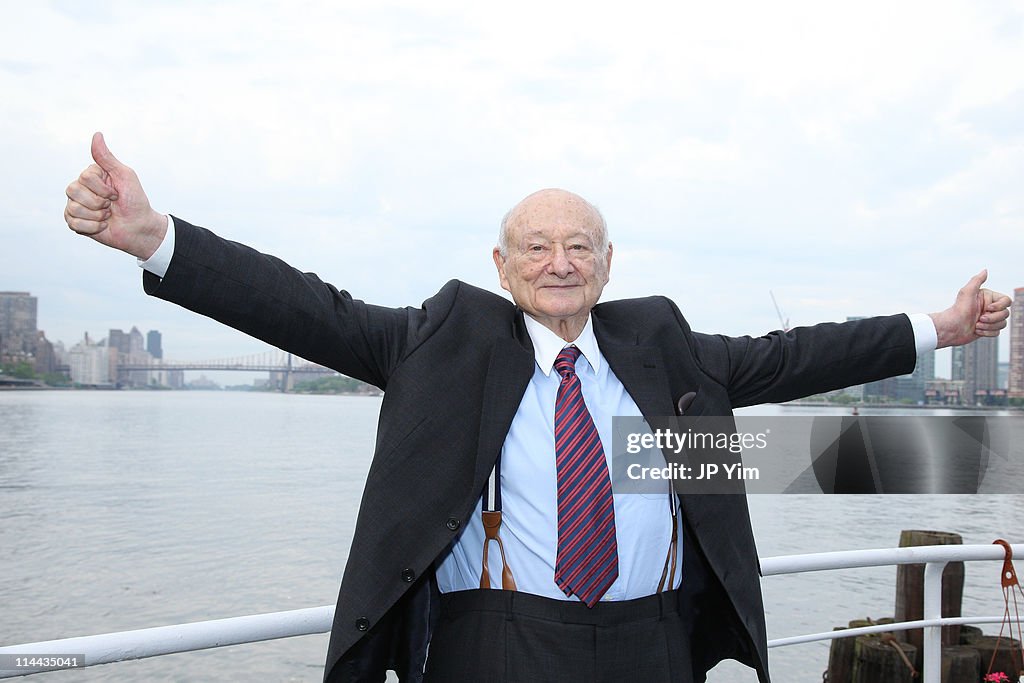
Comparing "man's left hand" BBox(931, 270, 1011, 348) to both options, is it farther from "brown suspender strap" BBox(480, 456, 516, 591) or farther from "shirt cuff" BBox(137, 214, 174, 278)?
"shirt cuff" BBox(137, 214, 174, 278)

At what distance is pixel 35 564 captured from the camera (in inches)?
655

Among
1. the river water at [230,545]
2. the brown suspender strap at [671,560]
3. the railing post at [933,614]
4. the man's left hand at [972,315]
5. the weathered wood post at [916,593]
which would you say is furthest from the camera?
the river water at [230,545]

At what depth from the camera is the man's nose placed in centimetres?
200

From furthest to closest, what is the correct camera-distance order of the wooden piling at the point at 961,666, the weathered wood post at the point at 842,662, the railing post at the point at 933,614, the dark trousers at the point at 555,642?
the weathered wood post at the point at 842,662
the wooden piling at the point at 961,666
the railing post at the point at 933,614
the dark trousers at the point at 555,642

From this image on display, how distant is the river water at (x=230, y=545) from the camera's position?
1134 cm

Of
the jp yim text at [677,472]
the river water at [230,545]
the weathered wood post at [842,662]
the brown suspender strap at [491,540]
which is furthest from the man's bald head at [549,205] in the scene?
the river water at [230,545]

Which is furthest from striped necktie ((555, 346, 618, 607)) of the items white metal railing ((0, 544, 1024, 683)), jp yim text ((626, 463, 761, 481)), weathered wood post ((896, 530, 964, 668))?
weathered wood post ((896, 530, 964, 668))

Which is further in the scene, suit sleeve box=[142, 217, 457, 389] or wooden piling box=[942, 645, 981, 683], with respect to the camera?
wooden piling box=[942, 645, 981, 683]

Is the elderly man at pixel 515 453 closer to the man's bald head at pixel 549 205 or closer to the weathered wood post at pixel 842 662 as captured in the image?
the man's bald head at pixel 549 205

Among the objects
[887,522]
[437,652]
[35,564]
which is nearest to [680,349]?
[437,652]

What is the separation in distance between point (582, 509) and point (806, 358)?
0.74 meters

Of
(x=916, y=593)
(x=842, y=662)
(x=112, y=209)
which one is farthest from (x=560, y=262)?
(x=916, y=593)

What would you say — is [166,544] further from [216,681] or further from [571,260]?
[571,260]

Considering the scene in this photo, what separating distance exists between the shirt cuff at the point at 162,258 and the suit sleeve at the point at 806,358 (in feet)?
3.97
